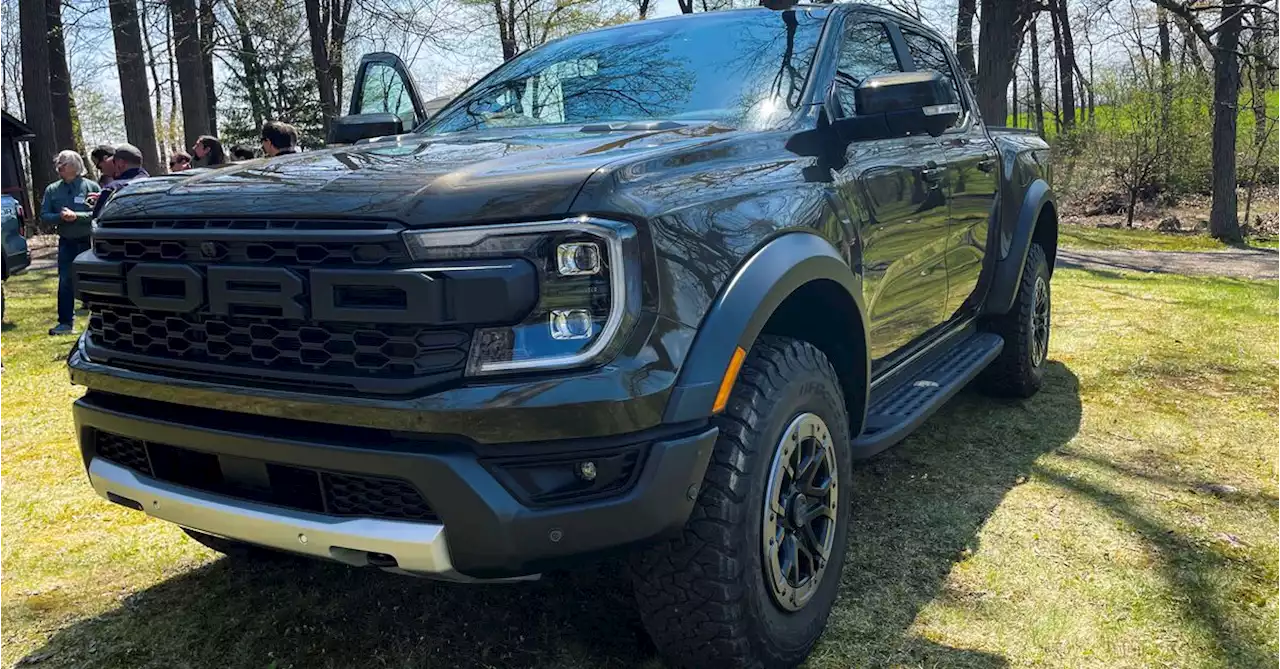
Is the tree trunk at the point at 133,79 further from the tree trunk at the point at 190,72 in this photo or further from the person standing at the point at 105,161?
the person standing at the point at 105,161

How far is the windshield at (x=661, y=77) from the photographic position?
3061mm

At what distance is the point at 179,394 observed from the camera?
2.23 meters

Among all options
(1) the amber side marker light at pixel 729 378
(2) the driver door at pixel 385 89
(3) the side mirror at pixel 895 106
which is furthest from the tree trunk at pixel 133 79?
(1) the amber side marker light at pixel 729 378

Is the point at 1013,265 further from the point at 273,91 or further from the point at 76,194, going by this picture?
the point at 273,91

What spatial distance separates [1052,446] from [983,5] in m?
11.0

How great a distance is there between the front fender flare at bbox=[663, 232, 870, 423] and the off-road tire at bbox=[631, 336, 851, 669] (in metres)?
0.14

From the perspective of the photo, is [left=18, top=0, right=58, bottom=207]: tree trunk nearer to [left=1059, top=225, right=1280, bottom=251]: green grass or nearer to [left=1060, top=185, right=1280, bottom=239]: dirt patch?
[left=1059, top=225, right=1280, bottom=251]: green grass

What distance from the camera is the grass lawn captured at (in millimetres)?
2627

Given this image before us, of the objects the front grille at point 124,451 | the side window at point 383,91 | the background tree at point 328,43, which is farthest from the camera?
the background tree at point 328,43

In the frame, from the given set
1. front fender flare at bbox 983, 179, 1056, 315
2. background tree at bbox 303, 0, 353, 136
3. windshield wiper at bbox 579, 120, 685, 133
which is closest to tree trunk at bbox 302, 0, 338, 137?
background tree at bbox 303, 0, 353, 136

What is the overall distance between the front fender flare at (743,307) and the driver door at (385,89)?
228cm

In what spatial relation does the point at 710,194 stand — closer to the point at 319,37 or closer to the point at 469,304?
the point at 469,304

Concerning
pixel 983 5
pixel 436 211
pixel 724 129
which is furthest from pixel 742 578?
pixel 983 5

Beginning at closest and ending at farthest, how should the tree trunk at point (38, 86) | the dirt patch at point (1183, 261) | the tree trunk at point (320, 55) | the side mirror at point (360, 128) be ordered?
the side mirror at point (360, 128) → the dirt patch at point (1183, 261) → the tree trunk at point (320, 55) → the tree trunk at point (38, 86)
